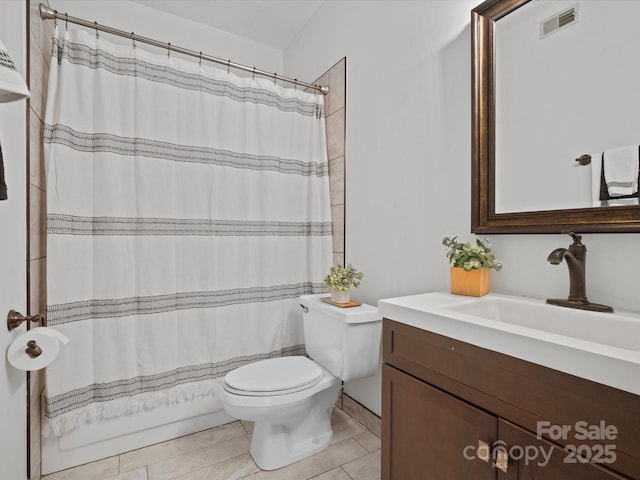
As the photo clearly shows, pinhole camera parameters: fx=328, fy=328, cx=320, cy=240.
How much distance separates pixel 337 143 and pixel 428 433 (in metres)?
1.72

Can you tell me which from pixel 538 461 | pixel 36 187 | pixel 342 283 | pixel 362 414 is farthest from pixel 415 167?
pixel 36 187

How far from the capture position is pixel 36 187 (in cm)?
146

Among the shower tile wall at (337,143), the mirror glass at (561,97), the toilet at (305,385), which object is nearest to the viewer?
the mirror glass at (561,97)

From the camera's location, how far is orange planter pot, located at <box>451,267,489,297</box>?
3.91 feet

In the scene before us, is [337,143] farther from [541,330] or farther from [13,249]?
[13,249]

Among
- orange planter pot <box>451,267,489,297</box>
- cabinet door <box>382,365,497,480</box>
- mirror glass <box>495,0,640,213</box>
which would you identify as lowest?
cabinet door <box>382,365,497,480</box>

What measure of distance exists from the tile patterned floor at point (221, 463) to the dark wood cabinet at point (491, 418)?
55 centimetres

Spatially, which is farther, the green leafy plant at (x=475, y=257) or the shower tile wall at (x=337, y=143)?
the shower tile wall at (x=337, y=143)

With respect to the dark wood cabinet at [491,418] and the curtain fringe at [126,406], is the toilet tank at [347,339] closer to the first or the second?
the dark wood cabinet at [491,418]

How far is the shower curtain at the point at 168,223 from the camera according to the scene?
4.97 ft

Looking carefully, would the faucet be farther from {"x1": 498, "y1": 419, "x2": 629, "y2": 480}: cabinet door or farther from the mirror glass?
{"x1": 498, "y1": 419, "x2": 629, "y2": 480}: cabinet door

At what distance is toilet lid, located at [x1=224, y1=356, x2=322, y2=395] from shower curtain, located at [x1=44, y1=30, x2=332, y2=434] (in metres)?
0.34

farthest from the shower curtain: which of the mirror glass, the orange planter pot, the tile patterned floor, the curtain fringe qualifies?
the mirror glass

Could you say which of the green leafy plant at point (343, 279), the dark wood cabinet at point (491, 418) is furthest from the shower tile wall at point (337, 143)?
the dark wood cabinet at point (491, 418)
